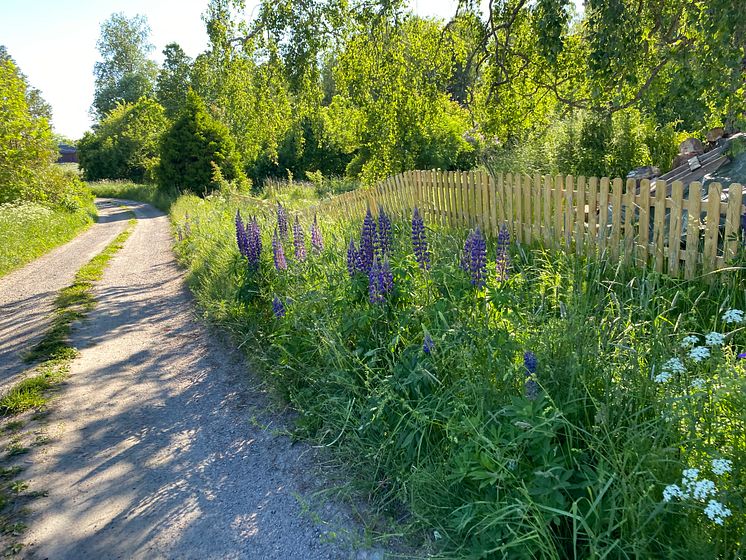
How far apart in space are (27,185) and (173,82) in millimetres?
23328

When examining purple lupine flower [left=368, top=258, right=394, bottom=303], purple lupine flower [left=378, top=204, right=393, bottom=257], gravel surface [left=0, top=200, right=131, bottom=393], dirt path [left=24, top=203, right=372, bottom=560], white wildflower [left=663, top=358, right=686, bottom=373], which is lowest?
dirt path [left=24, top=203, right=372, bottom=560]

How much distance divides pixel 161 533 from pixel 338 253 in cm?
338

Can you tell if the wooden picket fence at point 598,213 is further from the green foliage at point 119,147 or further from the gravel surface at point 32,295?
the green foliage at point 119,147

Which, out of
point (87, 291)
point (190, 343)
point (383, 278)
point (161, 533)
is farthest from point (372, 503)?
point (87, 291)

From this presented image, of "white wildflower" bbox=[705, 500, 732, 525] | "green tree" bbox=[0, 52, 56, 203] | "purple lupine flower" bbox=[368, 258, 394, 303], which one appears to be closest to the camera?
"white wildflower" bbox=[705, 500, 732, 525]

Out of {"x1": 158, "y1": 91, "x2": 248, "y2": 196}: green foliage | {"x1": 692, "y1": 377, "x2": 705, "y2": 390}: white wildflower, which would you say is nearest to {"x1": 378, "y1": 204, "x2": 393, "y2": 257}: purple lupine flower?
{"x1": 692, "y1": 377, "x2": 705, "y2": 390}: white wildflower

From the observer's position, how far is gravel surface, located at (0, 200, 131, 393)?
6098 millimetres

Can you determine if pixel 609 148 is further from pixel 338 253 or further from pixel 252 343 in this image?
pixel 252 343

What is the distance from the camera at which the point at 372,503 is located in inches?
119

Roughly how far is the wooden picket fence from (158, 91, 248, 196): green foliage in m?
17.4

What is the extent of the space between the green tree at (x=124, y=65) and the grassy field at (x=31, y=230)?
43879 mm

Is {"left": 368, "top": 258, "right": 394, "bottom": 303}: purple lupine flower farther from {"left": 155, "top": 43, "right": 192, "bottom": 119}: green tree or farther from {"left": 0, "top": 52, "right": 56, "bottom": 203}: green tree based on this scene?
{"left": 155, "top": 43, "right": 192, "bottom": 119}: green tree

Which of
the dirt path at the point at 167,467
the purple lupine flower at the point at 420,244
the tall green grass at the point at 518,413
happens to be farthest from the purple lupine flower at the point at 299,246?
the purple lupine flower at the point at 420,244

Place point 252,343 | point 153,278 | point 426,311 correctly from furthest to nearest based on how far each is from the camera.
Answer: point 153,278 < point 252,343 < point 426,311
